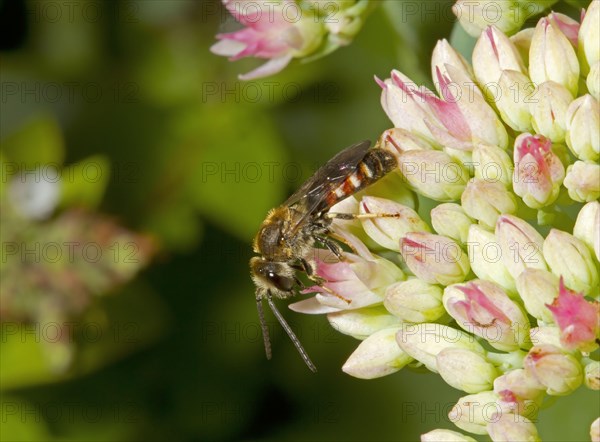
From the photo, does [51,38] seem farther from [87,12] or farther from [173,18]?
[173,18]

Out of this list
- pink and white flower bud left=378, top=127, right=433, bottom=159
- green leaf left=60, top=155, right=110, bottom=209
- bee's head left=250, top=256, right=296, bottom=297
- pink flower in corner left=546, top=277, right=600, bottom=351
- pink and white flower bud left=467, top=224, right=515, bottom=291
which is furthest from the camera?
green leaf left=60, top=155, right=110, bottom=209

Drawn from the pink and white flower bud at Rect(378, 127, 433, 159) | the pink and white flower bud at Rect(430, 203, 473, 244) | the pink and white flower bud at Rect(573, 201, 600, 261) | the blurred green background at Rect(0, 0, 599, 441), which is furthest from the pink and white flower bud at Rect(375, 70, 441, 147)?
the blurred green background at Rect(0, 0, 599, 441)

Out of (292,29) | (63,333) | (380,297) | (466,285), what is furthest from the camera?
(63,333)

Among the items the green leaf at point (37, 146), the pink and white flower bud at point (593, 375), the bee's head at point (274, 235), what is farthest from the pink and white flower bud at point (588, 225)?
the green leaf at point (37, 146)

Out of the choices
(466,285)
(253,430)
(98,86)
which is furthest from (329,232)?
(98,86)

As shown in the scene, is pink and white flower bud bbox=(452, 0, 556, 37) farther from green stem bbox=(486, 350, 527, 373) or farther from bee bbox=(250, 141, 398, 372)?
green stem bbox=(486, 350, 527, 373)

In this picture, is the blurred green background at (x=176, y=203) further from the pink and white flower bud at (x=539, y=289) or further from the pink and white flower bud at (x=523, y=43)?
the pink and white flower bud at (x=539, y=289)

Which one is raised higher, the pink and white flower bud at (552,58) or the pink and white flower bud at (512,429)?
the pink and white flower bud at (552,58)
